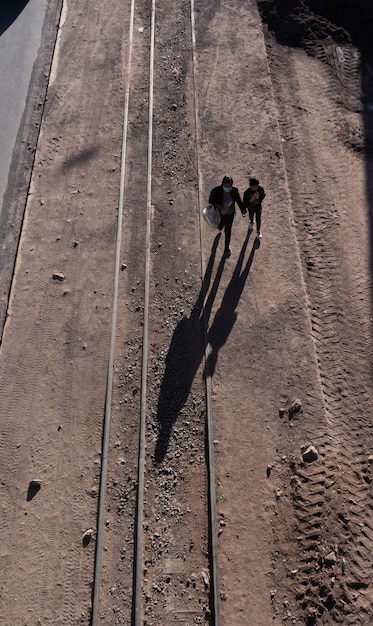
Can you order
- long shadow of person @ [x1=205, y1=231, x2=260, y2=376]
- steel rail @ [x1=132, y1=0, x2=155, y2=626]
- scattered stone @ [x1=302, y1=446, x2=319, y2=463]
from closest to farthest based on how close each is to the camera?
steel rail @ [x1=132, y1=0, x2=155, y2=626]
scattered stone @ [x1=302, y1=446, x2=319, y2=463]
long shadow of person @ [x1=205, y1=231, x2=260, y2=376]

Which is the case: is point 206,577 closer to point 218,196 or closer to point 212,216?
point 212,216

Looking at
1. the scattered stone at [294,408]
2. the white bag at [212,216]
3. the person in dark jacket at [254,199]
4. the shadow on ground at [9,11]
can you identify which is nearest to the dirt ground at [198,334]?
the scattered stone at [294,408]

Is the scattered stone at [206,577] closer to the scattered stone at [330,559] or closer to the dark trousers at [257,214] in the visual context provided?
the scattered stone at [330,559]

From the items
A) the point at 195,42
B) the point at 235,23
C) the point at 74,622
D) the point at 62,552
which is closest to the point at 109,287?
the point at 62,552

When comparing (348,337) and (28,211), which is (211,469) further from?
(28,211)

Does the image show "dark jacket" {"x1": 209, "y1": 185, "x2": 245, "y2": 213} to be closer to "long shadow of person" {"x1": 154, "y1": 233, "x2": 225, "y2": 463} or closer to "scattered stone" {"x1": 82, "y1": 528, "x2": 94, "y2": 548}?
"long shadow of person" {"x1": 154, "y1": 233, "x2": 225, "y2": 463}

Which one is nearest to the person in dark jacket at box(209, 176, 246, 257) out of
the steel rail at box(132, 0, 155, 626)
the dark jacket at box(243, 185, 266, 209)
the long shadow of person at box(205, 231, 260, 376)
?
the dark jacket at box(243, 185, 266, 209)
